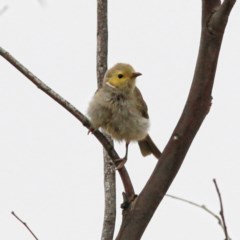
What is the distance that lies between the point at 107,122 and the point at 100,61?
51 centimetres

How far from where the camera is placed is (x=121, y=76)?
4352 mm

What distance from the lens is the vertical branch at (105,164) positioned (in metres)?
3.12

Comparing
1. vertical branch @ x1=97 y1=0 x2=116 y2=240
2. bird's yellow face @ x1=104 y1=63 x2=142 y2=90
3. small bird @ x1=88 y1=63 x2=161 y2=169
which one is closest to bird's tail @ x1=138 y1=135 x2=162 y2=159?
small bird @ x1=88 y1=63 x2=161 y2=169

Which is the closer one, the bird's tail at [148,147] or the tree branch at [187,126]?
the tree branch at [187,126]

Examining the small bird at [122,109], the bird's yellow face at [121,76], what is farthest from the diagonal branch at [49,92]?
the bird's yellow face at [121,76]

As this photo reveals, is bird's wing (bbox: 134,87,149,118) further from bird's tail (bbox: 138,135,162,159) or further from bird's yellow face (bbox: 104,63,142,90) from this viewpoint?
bird's tail (bbox: 138,135,162,159)

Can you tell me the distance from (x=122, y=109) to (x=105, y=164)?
742 millimetres

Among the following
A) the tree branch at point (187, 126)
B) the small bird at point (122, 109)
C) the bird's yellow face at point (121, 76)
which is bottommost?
the tree branch at point (187, 126)

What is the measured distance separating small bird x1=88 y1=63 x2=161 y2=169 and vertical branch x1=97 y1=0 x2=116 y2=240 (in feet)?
0.71

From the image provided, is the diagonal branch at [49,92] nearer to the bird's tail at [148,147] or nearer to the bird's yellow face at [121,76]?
the bird's yellow face at [121,76]

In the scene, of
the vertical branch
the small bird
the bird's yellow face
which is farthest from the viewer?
the bird's yellow face

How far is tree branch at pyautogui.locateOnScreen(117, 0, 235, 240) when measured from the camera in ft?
6.91

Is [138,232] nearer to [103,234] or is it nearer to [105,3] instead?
[103,234]

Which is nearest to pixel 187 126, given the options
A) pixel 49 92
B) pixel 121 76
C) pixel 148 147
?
pixel 49 92
